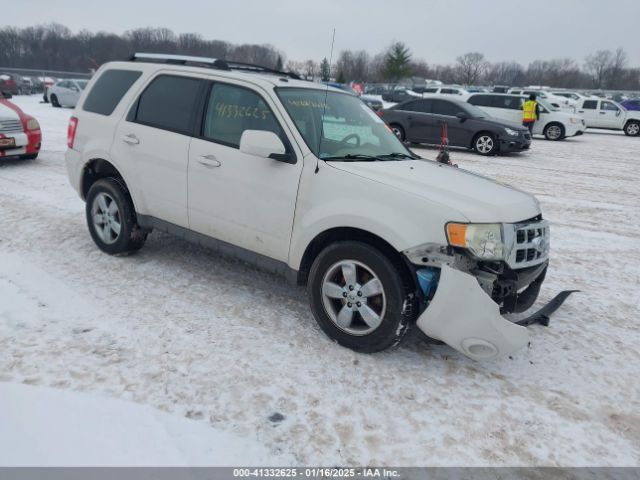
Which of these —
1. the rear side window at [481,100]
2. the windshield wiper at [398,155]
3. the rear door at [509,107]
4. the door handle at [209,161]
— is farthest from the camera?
the rear side window at [481,100]

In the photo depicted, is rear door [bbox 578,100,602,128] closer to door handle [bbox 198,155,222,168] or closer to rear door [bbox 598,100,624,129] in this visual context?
→ rear door [bbox 598,100,624,129]

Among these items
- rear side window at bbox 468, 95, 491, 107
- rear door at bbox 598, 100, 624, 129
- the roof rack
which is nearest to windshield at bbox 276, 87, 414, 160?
the roof rack

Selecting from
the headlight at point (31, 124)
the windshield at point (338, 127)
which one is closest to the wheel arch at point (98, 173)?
the windshield at point (338, 127)

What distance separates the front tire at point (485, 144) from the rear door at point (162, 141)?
38.2ft

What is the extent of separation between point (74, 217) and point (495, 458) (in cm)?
Answer: 578

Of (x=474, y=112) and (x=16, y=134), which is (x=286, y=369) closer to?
(x=16, y=134)

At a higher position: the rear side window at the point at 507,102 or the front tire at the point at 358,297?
the rear side window at the point at 507,102

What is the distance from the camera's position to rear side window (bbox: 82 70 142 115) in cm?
497

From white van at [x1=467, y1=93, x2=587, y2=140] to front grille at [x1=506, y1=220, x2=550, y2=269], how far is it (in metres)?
17.7

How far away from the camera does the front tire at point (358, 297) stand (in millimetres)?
3330

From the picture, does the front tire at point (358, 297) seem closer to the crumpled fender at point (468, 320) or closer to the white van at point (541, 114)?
the crumpled fender at point (468, 320)

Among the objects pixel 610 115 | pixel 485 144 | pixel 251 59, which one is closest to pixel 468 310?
pixel 485 144

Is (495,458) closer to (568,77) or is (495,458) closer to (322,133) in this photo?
(322,133)

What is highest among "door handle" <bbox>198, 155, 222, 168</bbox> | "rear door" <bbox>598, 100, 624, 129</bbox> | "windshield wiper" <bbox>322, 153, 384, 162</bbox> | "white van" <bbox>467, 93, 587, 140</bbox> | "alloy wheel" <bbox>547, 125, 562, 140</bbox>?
"rear door" <bbox>598, 100, 624, 129</bbox>
